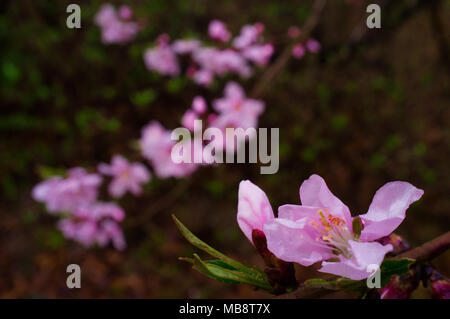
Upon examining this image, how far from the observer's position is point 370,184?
9.34 ft

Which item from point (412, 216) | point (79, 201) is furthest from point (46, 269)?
point (412, 216)

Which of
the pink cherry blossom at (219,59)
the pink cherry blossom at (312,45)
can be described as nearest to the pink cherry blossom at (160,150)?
the pink cherry blossom at (219,59)

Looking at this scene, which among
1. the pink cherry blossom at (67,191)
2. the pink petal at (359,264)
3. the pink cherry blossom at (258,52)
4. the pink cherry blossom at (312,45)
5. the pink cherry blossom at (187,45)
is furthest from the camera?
the pink cherry blossom at (312,45)

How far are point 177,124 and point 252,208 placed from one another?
8.63 feet

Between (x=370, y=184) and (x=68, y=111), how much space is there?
240cm

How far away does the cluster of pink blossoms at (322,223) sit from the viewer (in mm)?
485

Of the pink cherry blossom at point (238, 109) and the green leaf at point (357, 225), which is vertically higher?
the pink cherry blossom at point (238, 109)

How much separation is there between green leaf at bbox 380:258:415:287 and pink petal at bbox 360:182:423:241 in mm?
43

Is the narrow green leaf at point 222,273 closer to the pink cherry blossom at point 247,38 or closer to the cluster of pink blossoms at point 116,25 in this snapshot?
the pink cherry blossom at point 247,38

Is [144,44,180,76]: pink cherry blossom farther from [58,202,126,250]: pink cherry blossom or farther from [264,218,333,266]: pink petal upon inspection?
[264,218,333,266]: pink petal

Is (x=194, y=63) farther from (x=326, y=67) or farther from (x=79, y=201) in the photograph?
(x=79, y=201)

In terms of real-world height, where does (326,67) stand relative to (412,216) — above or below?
above

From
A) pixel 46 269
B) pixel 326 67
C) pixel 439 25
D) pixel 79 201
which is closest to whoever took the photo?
pixel 79 201

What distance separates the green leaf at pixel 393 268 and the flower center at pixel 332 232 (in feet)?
0.26
